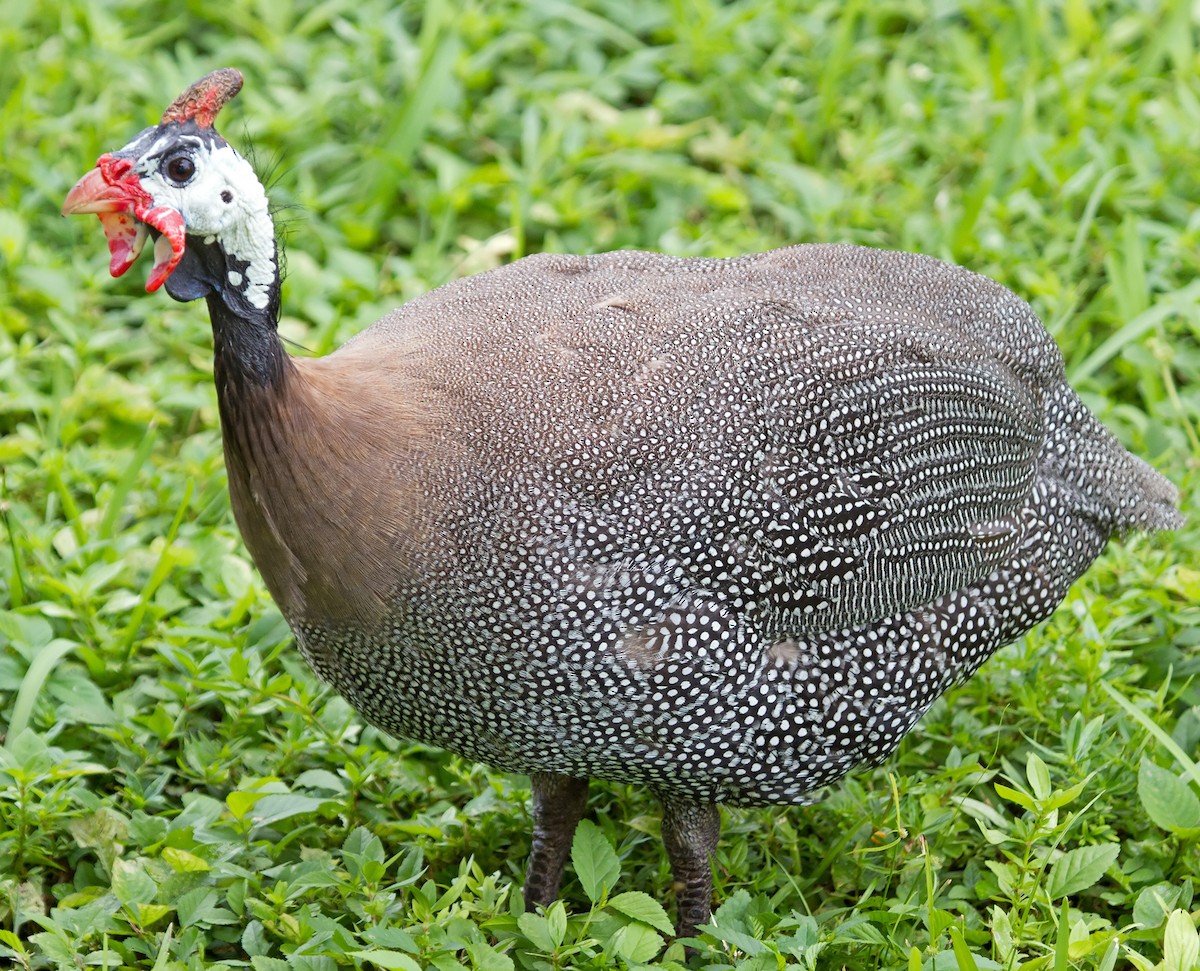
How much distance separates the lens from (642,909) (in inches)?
108

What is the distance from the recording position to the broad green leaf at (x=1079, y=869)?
2.85 m

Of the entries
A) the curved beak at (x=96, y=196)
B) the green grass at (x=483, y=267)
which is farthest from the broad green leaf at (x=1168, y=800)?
the curved beak at (x=96, y=196)

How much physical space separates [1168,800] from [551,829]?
119 cm

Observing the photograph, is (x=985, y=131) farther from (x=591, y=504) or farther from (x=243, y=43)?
(x=591, y=504)

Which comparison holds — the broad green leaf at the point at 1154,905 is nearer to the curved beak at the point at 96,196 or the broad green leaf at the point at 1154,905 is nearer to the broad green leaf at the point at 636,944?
the broad green leaf at the point at 636,944

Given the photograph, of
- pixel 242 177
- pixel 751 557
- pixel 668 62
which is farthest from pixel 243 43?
pixel 751 557

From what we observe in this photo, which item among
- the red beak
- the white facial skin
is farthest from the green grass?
the red beak

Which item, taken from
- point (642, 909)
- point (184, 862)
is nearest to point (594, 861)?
point (642, 909)

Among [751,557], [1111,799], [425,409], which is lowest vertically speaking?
[1111,799]

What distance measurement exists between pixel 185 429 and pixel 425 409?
70.0 inches

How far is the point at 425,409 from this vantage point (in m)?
2.74

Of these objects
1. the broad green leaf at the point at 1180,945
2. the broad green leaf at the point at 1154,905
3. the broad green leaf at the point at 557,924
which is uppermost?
the broad green leaf at the point at 557,924

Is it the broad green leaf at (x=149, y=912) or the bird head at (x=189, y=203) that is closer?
the bird head at (x=189, y=203)

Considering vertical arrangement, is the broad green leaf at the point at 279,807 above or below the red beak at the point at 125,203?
below
